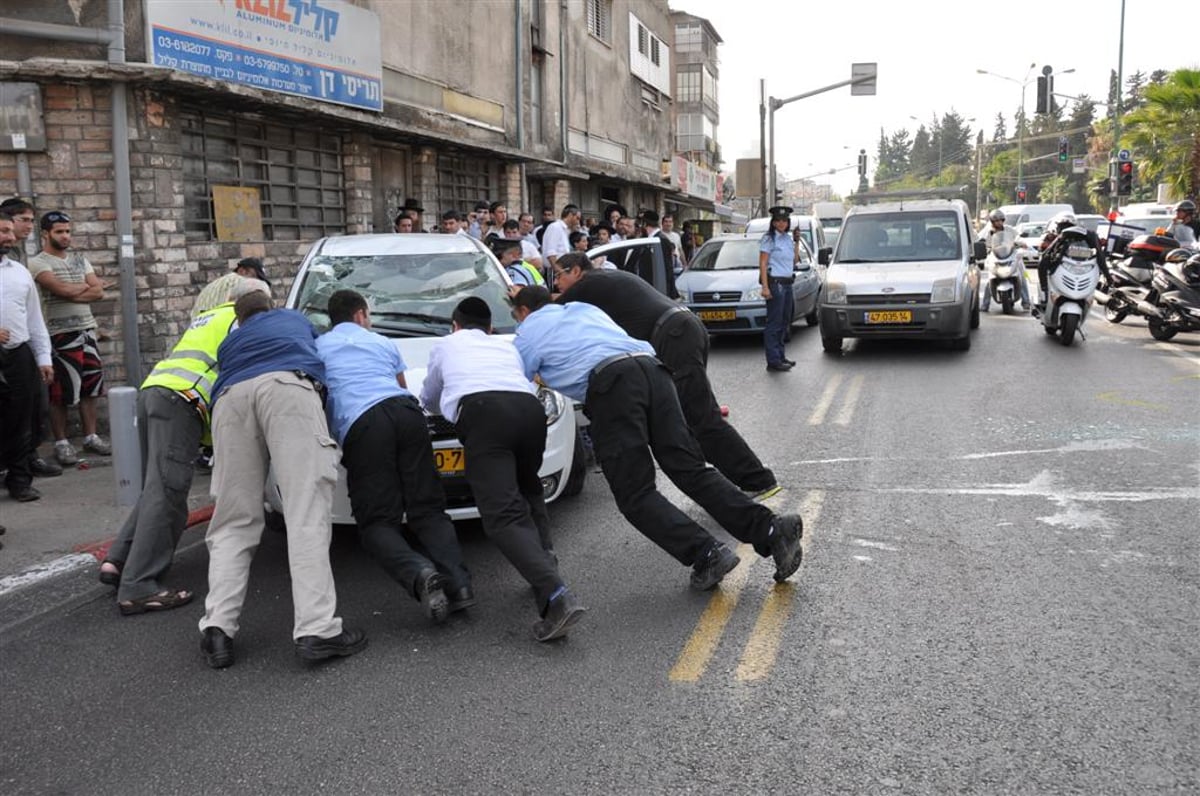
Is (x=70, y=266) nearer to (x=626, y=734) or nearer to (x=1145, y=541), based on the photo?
(x=626, y=734)

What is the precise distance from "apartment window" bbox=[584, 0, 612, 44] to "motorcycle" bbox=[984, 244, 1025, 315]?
1270 cm

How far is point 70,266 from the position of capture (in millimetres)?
8102

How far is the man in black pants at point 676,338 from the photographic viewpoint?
6.09 meters

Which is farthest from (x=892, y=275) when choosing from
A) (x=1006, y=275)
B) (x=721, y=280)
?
(x=1006, y=275)

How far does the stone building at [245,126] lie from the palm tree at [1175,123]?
19.9 metres

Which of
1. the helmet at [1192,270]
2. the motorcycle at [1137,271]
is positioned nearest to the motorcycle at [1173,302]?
the helmet at [1192,270]

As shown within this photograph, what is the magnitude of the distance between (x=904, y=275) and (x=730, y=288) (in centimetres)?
250

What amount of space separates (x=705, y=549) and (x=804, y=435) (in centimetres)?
385

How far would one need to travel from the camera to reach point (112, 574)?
212 inches

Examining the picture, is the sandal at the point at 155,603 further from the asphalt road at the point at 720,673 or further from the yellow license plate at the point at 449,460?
the yellow license plate at the point at 449,460

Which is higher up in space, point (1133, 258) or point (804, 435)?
point (1133, 258)

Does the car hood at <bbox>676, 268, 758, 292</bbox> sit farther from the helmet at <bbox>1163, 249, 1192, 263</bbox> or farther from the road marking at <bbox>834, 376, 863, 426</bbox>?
the helmet at <bbox>1163, 249, 1192, 263</bbox>

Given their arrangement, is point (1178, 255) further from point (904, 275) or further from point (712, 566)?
point (712, 566)

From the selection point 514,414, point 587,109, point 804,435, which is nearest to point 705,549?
point 514,414
